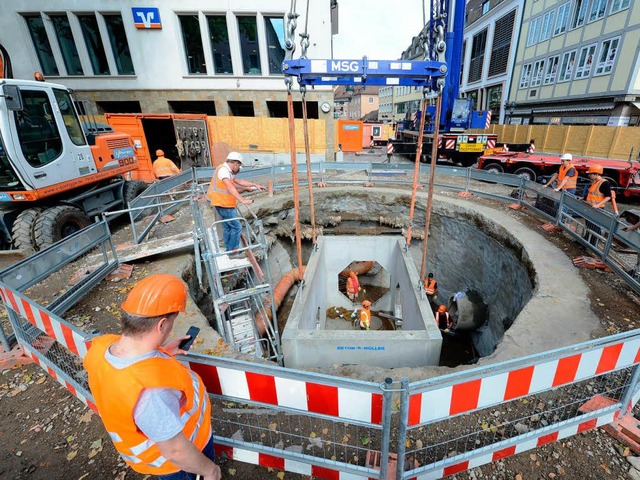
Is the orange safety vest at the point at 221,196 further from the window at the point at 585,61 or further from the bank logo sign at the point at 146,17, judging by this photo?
the window at the point at 585,61

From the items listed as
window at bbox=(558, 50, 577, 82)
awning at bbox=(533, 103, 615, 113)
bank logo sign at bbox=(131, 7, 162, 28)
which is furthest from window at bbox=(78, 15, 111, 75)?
A: window at bbox=(558, 50, 577, 82)

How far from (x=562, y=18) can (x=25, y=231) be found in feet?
115

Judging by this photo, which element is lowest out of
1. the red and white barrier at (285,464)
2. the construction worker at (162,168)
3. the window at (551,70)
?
the red and white barrier at (285,464)

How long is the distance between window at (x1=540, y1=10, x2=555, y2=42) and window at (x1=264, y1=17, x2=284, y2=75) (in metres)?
22.8

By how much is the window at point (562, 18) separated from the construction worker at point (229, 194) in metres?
31.0

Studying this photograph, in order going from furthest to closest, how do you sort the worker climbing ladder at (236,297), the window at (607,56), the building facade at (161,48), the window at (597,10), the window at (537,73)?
1. the window at (537,73)
2. the window at (597,10)
3. the window at (607,56)
4. the building facade at (161,48)
5. the worker climbing ladder at (236,297)

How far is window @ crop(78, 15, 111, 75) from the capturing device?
55.8 ft

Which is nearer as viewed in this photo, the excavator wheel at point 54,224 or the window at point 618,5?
the excavator wheel at point 54,224

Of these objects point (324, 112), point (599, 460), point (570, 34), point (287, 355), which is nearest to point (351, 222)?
point (287, 355)

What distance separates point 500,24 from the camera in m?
31.1

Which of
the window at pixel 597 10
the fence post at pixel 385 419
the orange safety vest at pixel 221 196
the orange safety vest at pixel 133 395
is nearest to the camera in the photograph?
the orange safety vest at pixel 133 395

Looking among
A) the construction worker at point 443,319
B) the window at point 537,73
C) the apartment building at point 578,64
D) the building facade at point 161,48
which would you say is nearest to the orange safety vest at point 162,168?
the building facade at point 161,48

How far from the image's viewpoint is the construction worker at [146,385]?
1.41 meters

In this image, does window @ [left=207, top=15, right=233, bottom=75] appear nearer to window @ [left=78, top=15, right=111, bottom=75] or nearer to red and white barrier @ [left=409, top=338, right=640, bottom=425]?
window @ [left=78, top=15, right=111, bottom=75]
